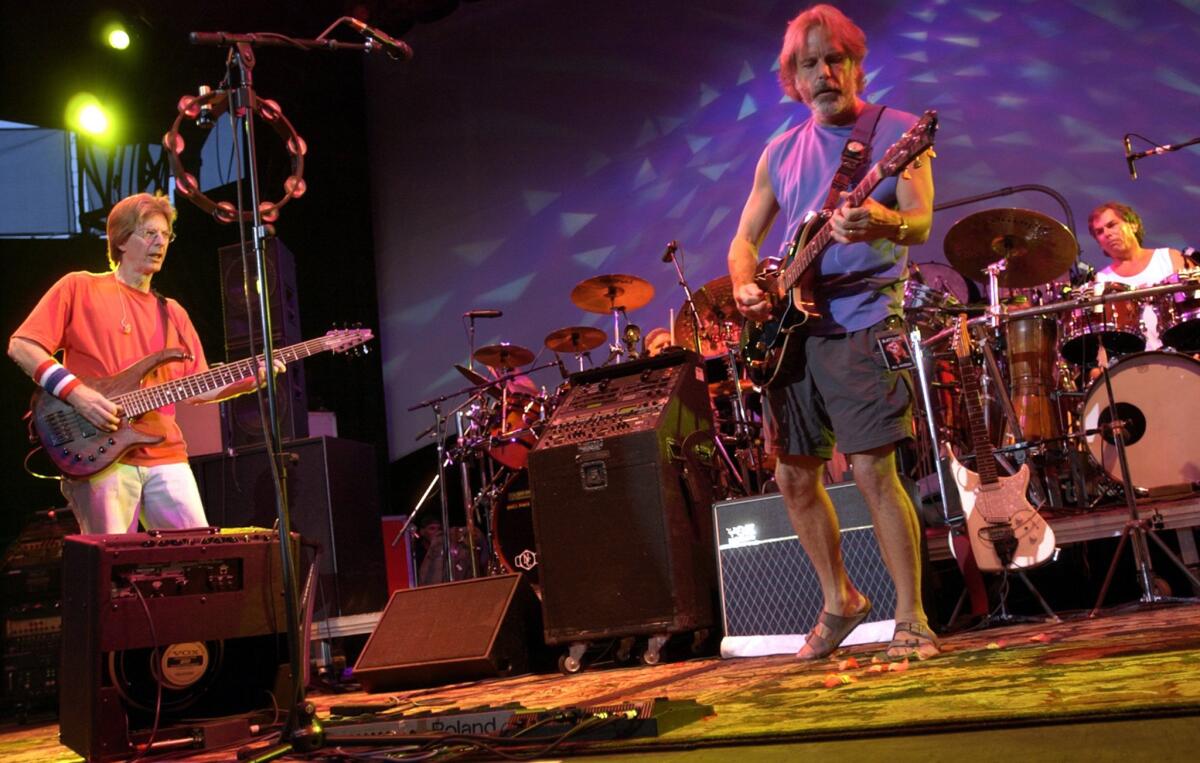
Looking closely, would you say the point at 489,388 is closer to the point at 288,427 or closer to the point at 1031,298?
the point at 288,427

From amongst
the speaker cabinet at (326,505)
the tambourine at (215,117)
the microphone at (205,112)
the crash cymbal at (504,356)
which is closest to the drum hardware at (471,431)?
the crash cymbal at (504,356)

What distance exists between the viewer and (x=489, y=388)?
7.56m

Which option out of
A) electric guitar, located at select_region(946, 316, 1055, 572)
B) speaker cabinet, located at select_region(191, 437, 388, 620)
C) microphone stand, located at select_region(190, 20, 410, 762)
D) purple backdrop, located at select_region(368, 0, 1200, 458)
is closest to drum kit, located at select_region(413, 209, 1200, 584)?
electric guitar, located at select_region(946, 316, 1055, 572)

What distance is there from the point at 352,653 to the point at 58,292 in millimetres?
3526

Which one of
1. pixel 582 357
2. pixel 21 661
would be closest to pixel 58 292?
pixel 21 661

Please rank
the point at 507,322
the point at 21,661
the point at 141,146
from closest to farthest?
the point at 21,661, the point at 141,146, the point at 507,322

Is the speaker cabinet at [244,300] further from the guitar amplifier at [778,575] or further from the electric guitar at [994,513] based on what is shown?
the electric guitar at [994,513]

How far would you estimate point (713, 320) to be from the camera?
759cm

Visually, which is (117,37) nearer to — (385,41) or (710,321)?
(710,321)

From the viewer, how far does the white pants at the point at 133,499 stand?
3699 millimetres

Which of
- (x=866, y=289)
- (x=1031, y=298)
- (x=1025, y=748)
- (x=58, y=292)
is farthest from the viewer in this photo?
(x=1031, y=298)

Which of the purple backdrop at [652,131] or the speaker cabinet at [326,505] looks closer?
the speaker cabinet at [326,505]

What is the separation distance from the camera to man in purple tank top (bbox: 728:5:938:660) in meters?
3.06

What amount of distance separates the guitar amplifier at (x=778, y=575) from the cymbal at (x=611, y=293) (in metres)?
3.56
